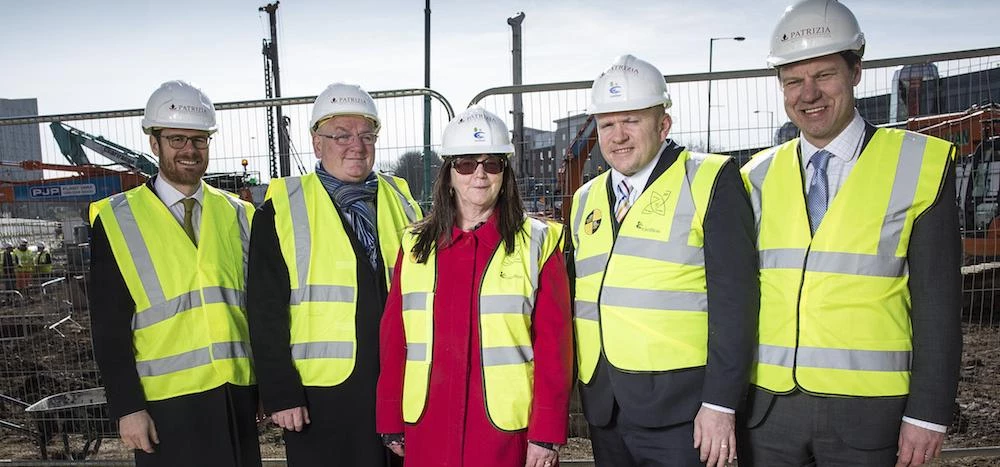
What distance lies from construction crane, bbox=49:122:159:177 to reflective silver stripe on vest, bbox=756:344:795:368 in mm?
4866

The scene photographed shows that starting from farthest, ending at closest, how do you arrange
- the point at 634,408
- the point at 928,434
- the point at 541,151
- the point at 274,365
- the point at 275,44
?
the point at 275,44 → the point at 541,151 → the point at 274,365 → the point at 634,408 → the point at 928,434

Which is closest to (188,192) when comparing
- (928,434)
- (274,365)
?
(274,365)

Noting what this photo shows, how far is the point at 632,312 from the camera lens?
111 inches

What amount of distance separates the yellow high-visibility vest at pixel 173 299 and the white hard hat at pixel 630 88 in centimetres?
204

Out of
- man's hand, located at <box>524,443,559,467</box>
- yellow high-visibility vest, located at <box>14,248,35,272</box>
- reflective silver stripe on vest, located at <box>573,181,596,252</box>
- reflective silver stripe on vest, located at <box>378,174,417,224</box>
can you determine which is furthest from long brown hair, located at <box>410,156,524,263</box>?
yellow high-visibility vest, located at <box>14,248,35,272</box>

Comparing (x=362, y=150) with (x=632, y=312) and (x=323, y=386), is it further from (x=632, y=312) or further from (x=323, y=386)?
(x=632, y=312)

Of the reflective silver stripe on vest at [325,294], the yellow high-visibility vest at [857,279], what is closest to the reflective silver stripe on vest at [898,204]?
the yellow high-visibility vest at [857,279]

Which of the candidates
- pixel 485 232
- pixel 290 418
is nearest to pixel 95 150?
pixel 290 418

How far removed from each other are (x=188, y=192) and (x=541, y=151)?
2.55m

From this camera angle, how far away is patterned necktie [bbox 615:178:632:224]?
2.96m

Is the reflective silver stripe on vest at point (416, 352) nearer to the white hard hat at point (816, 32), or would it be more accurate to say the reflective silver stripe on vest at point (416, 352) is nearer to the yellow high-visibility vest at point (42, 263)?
the white hard hat at point (816, 32)

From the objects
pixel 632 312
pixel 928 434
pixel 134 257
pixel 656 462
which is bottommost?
pixel 656 462

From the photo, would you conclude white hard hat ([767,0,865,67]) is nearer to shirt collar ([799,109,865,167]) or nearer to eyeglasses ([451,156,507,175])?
shirt collar ([799,109,865,167])

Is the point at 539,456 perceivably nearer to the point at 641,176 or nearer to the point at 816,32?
the point at 641,176
